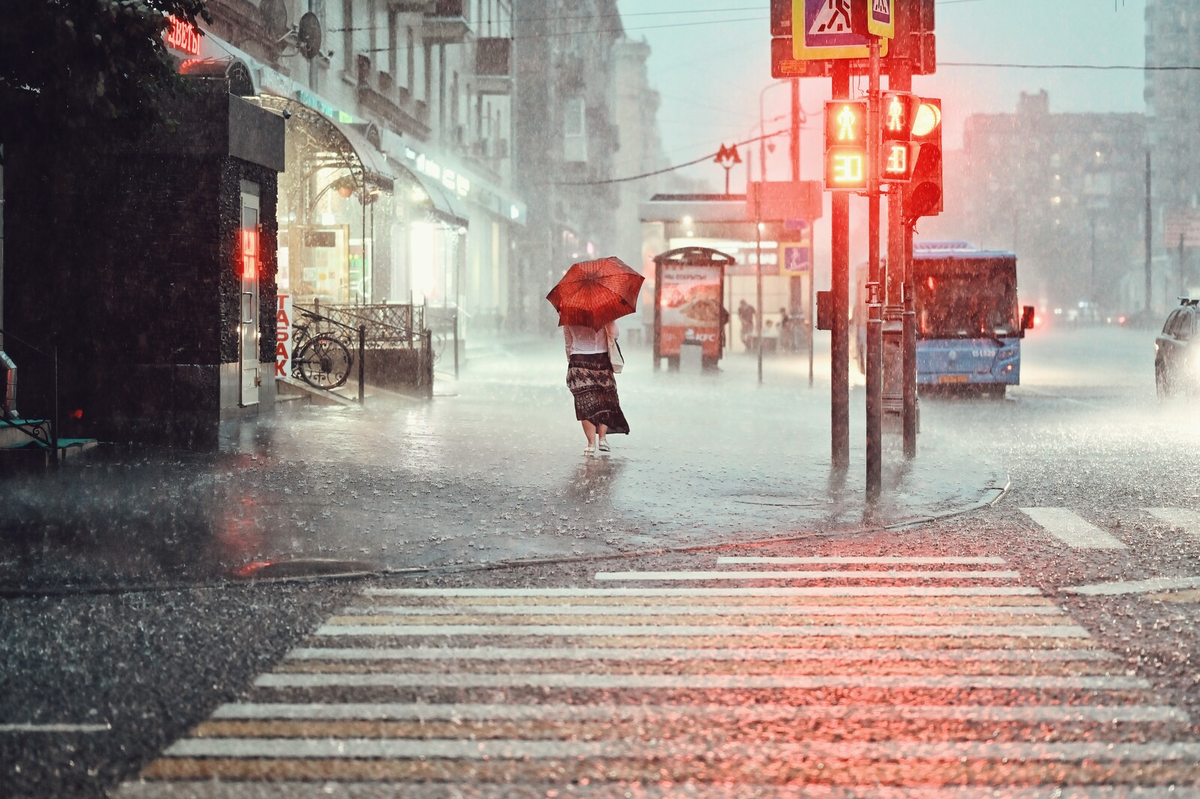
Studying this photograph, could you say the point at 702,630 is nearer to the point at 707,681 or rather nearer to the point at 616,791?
the point at 707,681

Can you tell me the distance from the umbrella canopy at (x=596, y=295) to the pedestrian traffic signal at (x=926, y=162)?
2749 mm

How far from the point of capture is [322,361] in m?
21.4

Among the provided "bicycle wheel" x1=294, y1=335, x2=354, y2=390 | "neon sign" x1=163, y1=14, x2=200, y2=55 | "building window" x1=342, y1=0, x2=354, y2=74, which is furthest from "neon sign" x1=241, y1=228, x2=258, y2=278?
"building window" x1=342, y1=0, x2=354, y2=74

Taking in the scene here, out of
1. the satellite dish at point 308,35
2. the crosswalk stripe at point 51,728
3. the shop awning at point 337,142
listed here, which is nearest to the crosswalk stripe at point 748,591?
the crosswalk stripe at point 51,728

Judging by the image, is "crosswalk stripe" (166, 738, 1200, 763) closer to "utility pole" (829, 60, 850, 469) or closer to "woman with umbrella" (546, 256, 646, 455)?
"utility pole" (829, 60, 850, 469)

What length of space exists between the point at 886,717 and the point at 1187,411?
17880mm

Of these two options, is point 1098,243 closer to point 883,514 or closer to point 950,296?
point 950,296

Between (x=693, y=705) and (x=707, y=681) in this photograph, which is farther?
(x=707, y=681)

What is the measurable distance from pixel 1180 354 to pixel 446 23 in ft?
78.9

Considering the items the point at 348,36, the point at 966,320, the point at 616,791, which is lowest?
the point at 616,791

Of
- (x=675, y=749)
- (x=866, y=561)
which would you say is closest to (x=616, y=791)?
(x=675, y=749)

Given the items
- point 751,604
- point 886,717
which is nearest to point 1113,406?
point 751,604

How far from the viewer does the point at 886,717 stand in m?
4.98

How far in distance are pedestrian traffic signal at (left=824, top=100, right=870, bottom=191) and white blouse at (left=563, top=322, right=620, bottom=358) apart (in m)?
3.13
